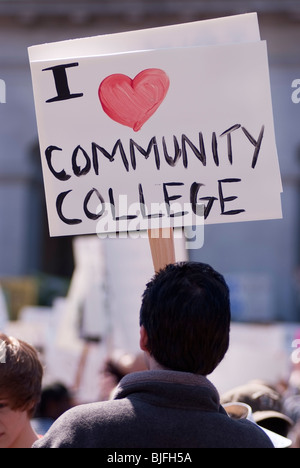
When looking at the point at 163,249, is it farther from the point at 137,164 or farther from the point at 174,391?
the point at 174,391

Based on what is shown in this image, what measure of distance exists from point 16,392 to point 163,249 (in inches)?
19.3

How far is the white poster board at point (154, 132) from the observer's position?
2203 millimetres

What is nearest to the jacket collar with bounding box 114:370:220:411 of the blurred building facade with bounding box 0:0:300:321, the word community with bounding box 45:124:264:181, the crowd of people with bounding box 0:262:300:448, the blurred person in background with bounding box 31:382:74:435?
the crowd of people with bounding box 0:262:300:448

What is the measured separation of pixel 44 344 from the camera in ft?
23.1

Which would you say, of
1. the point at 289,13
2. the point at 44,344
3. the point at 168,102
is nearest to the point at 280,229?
the point at 289,13

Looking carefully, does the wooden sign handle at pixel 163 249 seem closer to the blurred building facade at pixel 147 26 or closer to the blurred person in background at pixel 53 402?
the blurred person in background at pixel 53 402

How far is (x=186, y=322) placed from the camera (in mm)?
1687

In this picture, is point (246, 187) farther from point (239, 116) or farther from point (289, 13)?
point (289, 13)

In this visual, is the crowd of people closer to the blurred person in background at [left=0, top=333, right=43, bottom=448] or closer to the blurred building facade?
the blurred person in background at [left=0, top=333, right=43, bottom=448]

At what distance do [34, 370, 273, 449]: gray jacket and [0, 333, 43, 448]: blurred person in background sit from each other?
453mm
